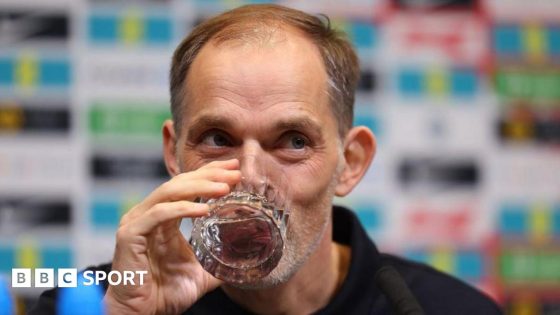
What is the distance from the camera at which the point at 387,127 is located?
276cm

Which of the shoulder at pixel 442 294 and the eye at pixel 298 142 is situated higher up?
the eye at pixel 298 142

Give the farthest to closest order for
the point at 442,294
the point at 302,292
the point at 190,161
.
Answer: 1. the point at 442,294
2. the point at 302,292
3. the point at 190,161

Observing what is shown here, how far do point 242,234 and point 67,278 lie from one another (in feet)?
0.88

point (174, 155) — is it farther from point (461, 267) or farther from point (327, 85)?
point (461, 267)

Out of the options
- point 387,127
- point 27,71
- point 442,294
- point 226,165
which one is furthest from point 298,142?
point 27,71

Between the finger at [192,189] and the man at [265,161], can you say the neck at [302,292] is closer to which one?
the man at [265,161]

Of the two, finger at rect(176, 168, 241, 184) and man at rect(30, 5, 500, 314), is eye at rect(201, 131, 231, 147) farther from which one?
finger at rect(176, 168, 241, 184)

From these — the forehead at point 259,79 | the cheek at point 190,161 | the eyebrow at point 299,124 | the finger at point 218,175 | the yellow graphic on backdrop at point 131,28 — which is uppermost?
the forehead at point 259,79

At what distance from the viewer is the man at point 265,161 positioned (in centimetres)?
126

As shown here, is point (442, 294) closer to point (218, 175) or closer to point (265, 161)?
point (265, 161)

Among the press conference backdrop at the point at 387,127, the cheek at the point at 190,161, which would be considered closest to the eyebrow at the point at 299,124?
the cheek at the point at 190,161

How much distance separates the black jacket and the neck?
2 cm

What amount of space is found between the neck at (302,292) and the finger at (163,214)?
0.33m

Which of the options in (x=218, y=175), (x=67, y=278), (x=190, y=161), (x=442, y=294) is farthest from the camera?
(x=442, y=294)
